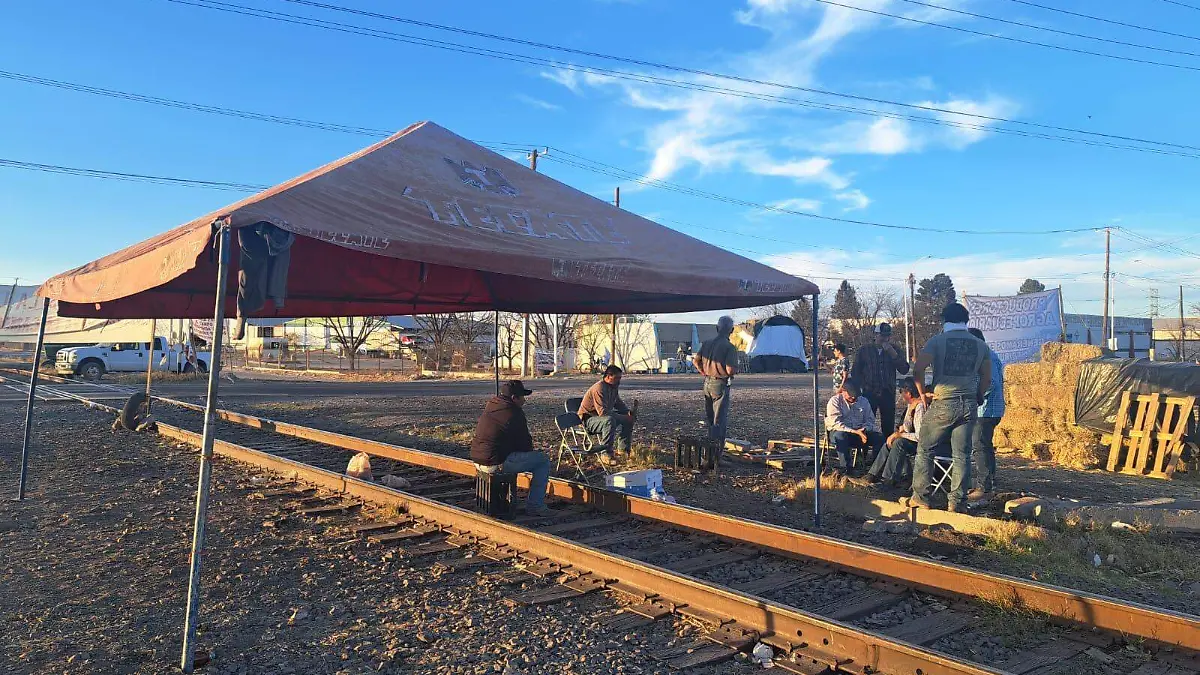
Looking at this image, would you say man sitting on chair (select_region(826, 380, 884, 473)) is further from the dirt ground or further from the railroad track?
the dirt ground

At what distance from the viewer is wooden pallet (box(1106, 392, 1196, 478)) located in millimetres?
9508

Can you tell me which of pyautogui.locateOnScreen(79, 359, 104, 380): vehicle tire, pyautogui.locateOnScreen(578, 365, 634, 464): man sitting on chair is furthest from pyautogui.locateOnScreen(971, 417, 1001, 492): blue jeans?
pyautogui.locateOnScreen(79, 359, 104, 380): vehicle tire

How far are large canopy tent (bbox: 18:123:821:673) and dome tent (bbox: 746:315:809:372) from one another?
43.6 m

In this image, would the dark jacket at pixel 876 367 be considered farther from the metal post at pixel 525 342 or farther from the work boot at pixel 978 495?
the metal post at pixel 525 342

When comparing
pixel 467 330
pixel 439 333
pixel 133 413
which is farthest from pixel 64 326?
pixel 467 330

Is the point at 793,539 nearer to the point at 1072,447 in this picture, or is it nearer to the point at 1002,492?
the point at 1002,492

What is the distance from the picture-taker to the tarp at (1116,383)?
9.77m

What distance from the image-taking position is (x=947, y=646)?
4105 mm

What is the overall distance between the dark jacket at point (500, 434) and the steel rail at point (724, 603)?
554 millimetres

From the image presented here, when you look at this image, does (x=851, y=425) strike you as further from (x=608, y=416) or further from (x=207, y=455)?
(x=207, y=455)

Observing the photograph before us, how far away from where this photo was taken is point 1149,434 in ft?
32.0

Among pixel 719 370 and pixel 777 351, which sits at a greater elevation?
pixel 777 351

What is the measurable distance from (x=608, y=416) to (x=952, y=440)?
4228 millimetres

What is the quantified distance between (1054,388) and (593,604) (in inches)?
390
